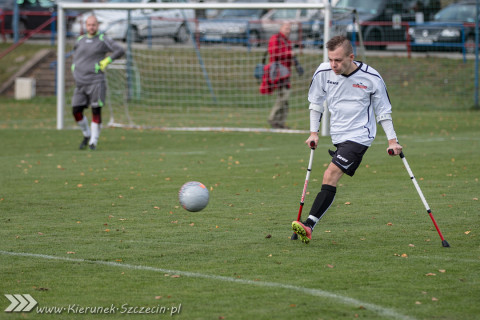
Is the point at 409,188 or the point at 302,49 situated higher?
the point at 302,49

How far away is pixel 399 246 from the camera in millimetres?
6996

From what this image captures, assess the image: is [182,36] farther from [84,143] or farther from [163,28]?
[84,143]

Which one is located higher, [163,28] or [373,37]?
[163,28]

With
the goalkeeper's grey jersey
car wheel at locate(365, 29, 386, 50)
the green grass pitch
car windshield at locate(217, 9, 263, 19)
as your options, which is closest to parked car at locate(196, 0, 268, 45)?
car wheel at locate(365, 29, 386, 50)

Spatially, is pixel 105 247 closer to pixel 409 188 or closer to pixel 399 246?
pixel 399 246

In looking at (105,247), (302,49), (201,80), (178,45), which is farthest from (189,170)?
(178,45)

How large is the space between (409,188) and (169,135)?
29.0 feet

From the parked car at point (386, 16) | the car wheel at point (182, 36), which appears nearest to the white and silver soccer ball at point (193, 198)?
the car wheel at point (182, 36)

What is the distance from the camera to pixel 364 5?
1210 inches

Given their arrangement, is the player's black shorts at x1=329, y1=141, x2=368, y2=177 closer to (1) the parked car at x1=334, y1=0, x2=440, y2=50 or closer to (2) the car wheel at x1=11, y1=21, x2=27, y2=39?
(1) the parked car at x1=334, y1=0, x2=440, y2=50

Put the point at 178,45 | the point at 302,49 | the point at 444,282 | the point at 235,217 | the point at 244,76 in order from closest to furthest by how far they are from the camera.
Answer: the point at 444,282
the point at 235,217
the point at 302,49
the point at 244,76
the point at 178,45

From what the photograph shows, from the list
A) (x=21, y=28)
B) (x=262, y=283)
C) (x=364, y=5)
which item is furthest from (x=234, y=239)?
(x=21, y=28)

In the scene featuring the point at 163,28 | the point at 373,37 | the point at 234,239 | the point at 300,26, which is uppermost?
the point at 300,26

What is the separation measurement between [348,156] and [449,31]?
73.8 ft
